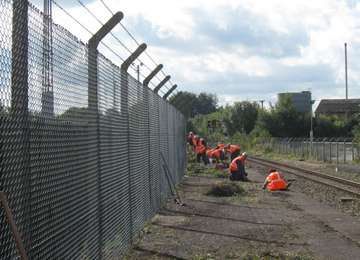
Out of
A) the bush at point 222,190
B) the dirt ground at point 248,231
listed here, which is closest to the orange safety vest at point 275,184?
the bush at point 222,190

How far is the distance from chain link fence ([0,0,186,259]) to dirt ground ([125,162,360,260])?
3.25 ft

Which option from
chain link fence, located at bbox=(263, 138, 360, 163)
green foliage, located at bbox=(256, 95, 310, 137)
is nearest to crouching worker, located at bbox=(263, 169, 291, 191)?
chain link fence, located at bbox=(263, 138, 360, 163)

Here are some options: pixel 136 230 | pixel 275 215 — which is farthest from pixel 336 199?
pixel 136 230

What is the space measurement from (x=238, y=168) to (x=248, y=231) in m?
12.9

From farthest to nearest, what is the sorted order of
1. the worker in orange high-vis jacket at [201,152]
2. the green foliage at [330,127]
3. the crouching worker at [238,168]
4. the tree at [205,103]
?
1. the tree at [205,103]
2. the green foliage at [330,127]
3. the worker in orange high-vis jacket at [201,152]
4. the crouching worker at [238,168]

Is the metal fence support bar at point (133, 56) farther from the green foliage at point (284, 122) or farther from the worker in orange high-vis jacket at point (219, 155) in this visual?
the green foliage at point (284, 122)

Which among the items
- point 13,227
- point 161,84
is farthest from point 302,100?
point 13,227

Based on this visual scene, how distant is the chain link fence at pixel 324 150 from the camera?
39.7 meters

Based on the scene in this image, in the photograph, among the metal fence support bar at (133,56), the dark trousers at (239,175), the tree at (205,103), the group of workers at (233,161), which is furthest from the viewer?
the tree at (205,103)

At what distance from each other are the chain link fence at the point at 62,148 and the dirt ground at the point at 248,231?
39.0 inches

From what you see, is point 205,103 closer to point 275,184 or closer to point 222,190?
point 275,184

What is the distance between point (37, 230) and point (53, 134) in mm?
822

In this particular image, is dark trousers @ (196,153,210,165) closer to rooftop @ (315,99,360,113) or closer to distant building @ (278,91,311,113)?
distant building @ (278,91,311,113)

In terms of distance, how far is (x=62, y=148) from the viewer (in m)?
5.32
